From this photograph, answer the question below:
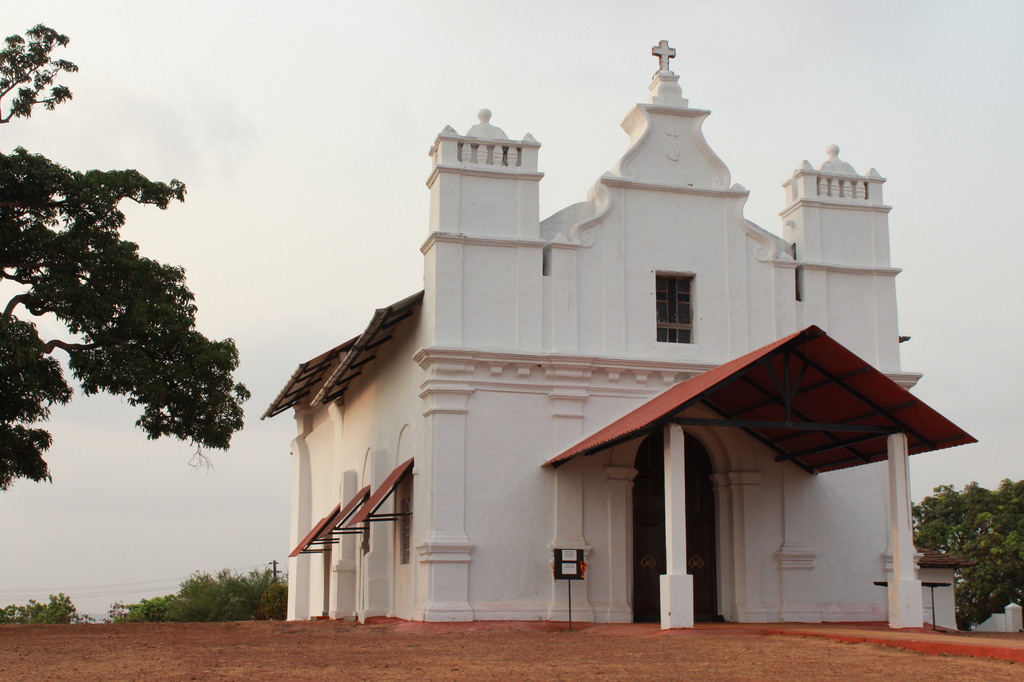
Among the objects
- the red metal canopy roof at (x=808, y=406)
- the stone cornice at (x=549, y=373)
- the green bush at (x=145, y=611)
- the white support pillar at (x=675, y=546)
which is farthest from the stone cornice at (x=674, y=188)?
the green bush at (x=145, y=611)

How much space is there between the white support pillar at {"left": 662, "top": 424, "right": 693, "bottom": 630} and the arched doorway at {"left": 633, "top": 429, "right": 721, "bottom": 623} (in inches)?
120

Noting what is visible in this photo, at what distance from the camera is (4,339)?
17.2 metres

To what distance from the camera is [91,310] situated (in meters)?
18.2

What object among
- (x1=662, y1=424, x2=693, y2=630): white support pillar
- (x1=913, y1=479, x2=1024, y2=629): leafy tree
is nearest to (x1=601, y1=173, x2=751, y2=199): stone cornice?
(x1=662, y1=424, x2=693, y2=630): white support pillar

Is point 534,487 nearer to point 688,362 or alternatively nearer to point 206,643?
point 688,362

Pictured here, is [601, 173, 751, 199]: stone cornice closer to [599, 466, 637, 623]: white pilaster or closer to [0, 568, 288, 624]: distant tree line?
[599, 466, 637, 623]: white pilaster

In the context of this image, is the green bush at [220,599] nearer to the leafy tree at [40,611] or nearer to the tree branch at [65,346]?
the leafy tree at [40,611]

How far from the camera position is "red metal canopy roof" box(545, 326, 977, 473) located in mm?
15461

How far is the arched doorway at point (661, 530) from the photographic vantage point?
19109 millimetres

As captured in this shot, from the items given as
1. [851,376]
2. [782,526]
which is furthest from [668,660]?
[782,526]

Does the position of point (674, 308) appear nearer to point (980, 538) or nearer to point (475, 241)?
point (475, 241)

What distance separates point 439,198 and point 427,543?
567 centimetres

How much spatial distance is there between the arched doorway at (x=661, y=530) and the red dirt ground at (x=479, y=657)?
2.71 metres

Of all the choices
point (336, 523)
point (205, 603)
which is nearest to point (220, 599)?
point (205, 603)
